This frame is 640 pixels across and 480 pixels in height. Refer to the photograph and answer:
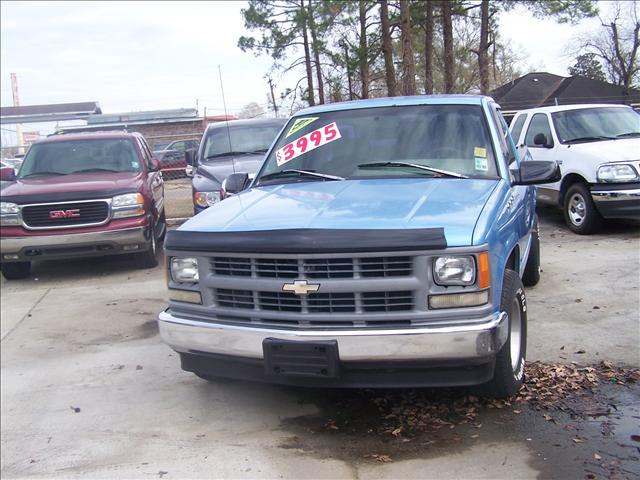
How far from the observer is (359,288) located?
10.4ft

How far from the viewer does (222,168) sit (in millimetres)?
8938

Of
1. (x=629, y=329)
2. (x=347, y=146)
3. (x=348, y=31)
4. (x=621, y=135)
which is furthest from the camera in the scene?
(x=348, y=31)

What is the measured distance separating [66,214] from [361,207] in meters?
5.32

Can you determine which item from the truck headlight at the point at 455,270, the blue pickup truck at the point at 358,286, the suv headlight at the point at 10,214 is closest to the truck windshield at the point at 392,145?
the blue pickup truck at the point at 358,286

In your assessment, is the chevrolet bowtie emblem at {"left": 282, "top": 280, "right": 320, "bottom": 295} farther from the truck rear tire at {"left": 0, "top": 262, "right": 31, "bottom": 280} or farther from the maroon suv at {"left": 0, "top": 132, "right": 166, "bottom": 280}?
the truck rear tire at {"left": 0, "top": 262, "right": 31, "bottom": 280}

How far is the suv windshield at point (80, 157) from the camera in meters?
8.77

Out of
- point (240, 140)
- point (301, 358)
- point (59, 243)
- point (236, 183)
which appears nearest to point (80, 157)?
point (59, 243)

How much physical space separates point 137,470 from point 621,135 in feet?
27.2

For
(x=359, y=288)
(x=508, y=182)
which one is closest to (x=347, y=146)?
(x=508, y=182)

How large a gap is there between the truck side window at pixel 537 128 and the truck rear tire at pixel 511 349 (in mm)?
6287

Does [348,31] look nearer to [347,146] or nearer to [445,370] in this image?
[347,146]

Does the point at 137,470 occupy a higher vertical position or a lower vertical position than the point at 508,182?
lower

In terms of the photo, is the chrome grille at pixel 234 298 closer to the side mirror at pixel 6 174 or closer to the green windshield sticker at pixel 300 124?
the green windshield sticker at pixel 300 124

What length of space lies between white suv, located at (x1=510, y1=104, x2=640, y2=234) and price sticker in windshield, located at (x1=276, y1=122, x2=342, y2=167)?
4.98m
